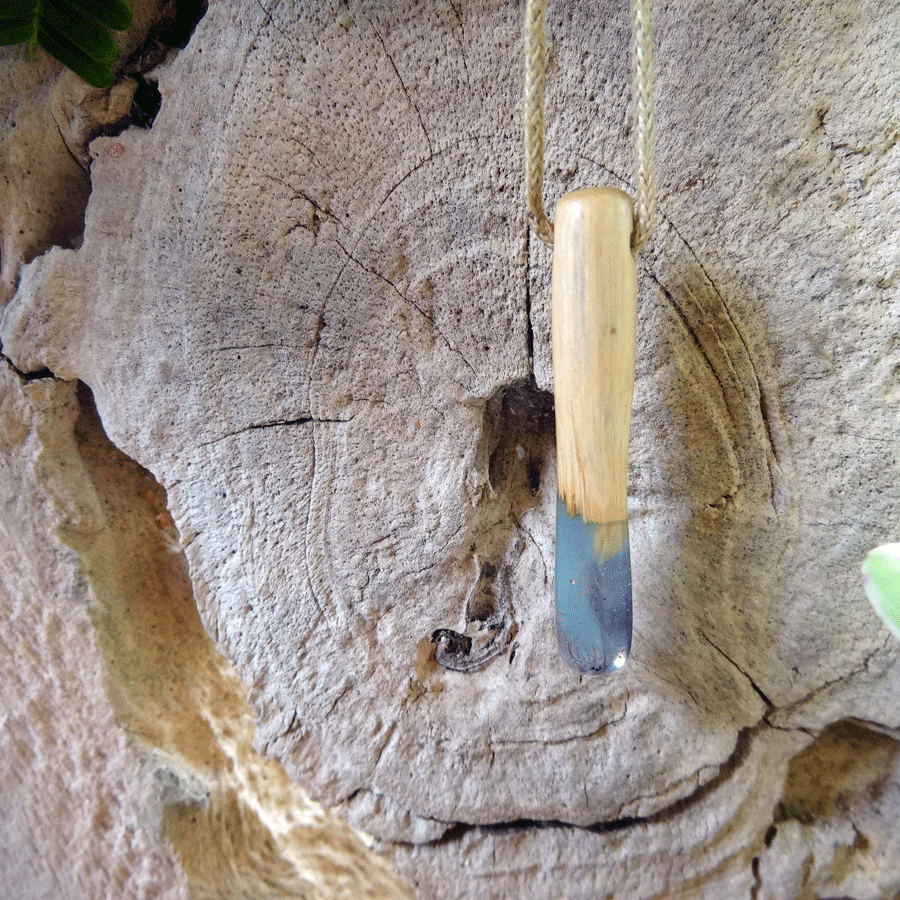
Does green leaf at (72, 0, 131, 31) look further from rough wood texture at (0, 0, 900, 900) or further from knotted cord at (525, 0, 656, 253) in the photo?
knotted cord at (525, 0, 656, 253)

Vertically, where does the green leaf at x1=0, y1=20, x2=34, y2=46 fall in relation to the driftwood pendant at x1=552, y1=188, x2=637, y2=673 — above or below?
above

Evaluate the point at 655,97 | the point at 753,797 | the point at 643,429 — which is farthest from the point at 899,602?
the point at 655,97

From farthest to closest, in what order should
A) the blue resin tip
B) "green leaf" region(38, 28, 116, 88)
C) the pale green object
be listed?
1. "green leaf" region(38, 28, 116, 88)
2. the blue resin tip
3. the pale green object

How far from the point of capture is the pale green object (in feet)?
1.59

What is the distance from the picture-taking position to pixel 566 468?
60 centimetres

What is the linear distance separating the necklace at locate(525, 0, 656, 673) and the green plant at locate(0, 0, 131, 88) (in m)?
0.51

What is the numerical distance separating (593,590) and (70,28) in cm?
87

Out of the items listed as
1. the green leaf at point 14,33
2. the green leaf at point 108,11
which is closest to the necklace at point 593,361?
the green leaf at point 108,11

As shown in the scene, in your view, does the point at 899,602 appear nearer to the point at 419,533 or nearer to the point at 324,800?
the point at 419,533

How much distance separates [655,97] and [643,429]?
1.13 ft

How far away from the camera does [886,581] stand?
0.49 metres

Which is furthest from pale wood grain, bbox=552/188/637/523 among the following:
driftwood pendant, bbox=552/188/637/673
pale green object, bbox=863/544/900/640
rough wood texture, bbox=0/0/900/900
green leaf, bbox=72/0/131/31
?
green leaf, bbox=72/0/131/31

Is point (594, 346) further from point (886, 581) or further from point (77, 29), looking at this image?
point (77, 29)

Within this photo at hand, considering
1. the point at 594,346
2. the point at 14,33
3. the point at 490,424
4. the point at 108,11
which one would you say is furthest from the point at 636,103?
the point at 14,33
